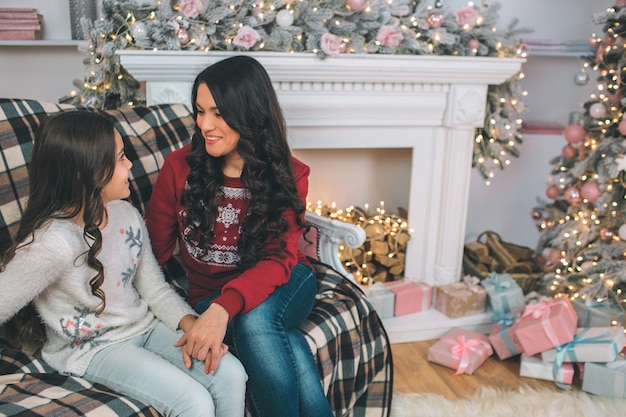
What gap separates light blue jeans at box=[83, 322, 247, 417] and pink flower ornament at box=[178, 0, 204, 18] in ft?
3.76

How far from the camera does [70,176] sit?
1281 millimetres

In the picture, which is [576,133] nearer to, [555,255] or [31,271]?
[555,255]

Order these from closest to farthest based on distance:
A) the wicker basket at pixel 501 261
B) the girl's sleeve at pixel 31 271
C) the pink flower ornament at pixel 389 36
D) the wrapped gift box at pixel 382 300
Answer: the girl's sleeve at pixel 31 271
the pink flower ornament at pixel 389 36
the wrapped gift box at pixel 382 300
the wicker basket at pixel 501 261

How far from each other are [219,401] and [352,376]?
0.52 meters

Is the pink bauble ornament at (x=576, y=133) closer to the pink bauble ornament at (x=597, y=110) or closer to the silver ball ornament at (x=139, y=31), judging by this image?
the pink bauble ornament at (x=597, y=110)

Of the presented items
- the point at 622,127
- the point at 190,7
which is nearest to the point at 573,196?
the point at 622,127

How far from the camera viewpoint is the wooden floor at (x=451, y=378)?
7.14 feet

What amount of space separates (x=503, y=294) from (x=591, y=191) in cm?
56

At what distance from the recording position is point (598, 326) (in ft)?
7.64

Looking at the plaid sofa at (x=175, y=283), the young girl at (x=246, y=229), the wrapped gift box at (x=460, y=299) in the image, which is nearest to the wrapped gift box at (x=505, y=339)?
the wrapped gift box at (x=460, y=299)

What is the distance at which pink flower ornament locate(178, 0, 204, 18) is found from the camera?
2.01m

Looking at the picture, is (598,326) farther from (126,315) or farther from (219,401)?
(126,315)

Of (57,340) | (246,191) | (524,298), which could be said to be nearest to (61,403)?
(57,340)

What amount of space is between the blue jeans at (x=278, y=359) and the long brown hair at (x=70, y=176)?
34 centimetres
